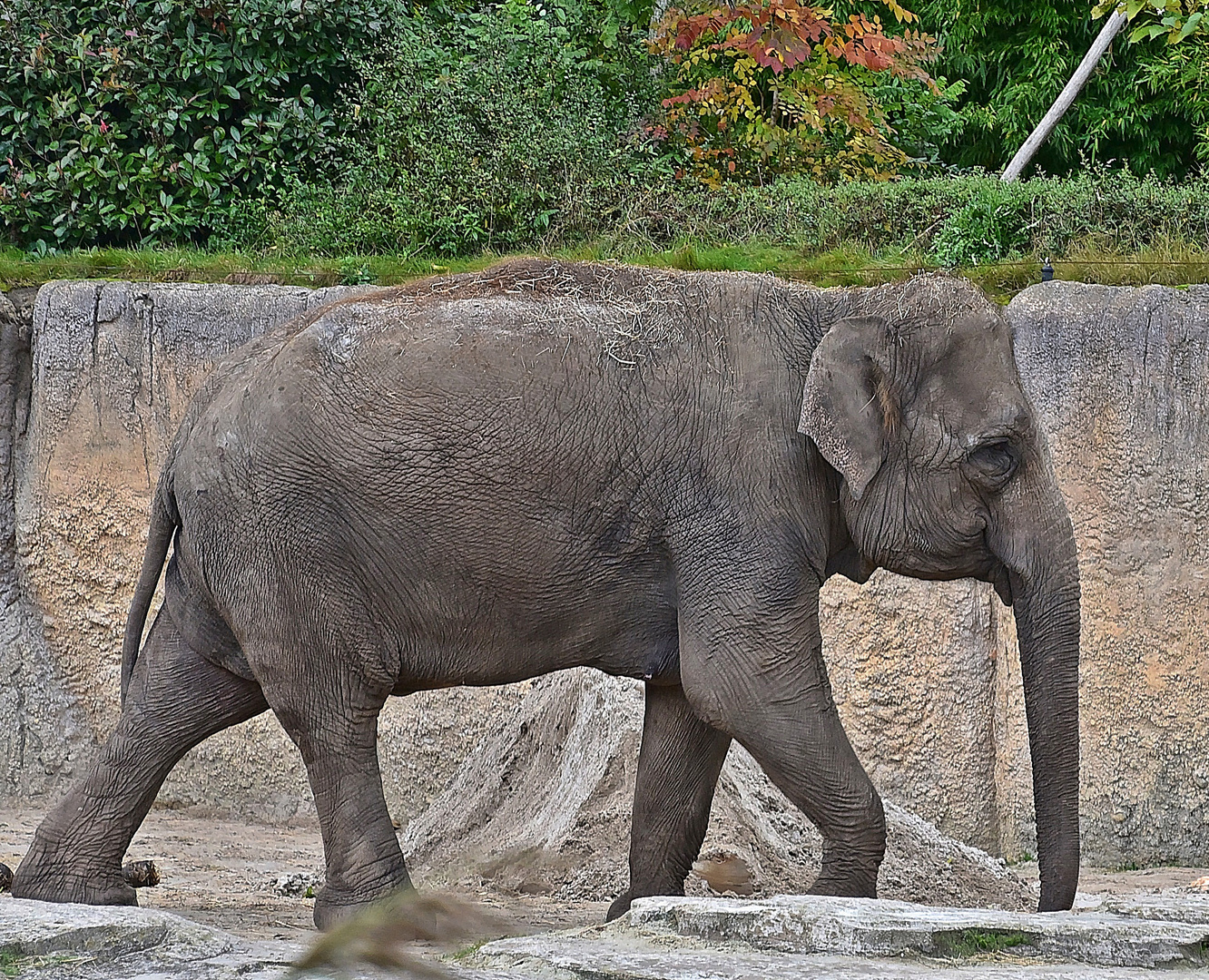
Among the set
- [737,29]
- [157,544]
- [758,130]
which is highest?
[737,29]

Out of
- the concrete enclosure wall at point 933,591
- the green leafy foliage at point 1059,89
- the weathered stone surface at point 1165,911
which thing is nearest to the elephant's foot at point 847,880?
the weathered stone surface at point 1165,911

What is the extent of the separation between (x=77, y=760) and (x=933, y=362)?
4.77 metres

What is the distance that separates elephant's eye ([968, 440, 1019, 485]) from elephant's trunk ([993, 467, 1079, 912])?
0.28 ft

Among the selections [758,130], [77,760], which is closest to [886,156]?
[758,130]

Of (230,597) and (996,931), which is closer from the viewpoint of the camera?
(996,931)

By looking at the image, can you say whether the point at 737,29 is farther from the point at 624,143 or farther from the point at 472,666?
the point at 472,666

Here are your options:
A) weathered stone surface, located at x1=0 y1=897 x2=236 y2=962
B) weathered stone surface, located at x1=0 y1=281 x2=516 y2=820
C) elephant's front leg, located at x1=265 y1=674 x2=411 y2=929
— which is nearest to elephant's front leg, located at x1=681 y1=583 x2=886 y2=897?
elephant's front leg, located at x1=265 y1=674 x2=411 y2=929

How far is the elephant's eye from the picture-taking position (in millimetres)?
4875

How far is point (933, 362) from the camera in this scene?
4.93 meters

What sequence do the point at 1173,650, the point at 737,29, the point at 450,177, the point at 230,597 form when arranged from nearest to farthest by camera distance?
1. the point at 230,597
2. the point at 1173,650
3. the point at 450,177
4. the point at 737,29

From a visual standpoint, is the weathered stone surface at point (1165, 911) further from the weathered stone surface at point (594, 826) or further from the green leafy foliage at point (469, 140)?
the green leafy foliage at point (469, 140)

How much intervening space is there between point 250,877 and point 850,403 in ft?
10.7

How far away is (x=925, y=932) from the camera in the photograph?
385cm

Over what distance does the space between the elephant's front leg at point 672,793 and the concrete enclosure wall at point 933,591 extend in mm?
2118
